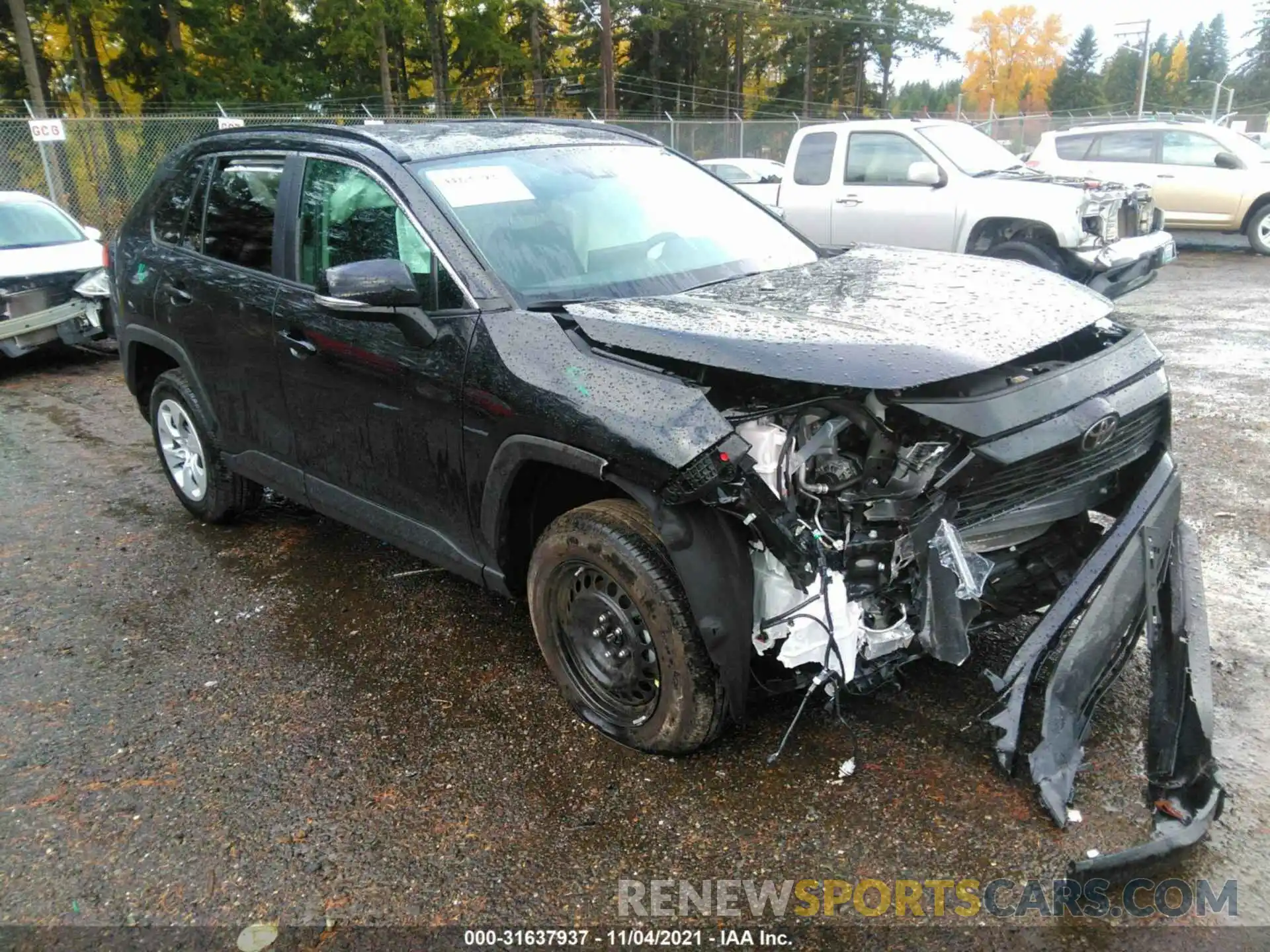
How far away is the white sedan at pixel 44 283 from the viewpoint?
27.9 ft

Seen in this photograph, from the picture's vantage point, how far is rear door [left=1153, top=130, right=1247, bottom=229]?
42.4 feet

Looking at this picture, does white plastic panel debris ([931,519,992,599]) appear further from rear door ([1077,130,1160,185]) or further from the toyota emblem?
rear door ([1077,130,1160,185])

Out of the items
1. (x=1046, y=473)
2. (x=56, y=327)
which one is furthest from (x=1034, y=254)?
(x=56, y=327)

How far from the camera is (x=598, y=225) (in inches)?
141

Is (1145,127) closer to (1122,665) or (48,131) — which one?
(1122,665)

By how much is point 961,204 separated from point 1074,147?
593 centimetres

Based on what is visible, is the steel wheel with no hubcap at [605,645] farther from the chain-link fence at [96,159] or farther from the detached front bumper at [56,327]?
the chain-link fence at [96,159]

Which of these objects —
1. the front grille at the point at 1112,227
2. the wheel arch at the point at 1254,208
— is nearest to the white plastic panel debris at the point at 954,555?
the front grille at the point at 1112,227

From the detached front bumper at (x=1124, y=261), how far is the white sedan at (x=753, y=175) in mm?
4747

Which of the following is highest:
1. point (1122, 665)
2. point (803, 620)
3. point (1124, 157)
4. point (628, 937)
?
point (1124, 157)

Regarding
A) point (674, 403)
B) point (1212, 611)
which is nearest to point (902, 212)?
point (1212, 611)

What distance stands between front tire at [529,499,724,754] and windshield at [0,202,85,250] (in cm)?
862

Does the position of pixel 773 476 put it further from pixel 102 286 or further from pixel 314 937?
pixel 102 286

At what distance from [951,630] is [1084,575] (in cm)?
51
